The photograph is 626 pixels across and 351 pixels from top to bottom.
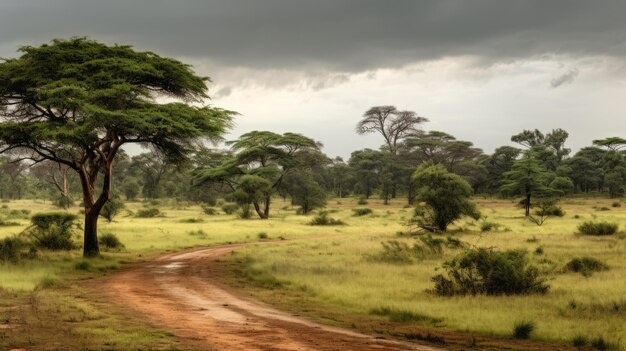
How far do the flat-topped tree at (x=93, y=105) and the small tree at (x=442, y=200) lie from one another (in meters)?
16.8

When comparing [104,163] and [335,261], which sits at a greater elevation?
[104,163]

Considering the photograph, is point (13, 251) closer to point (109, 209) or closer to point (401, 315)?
point (401, 315)

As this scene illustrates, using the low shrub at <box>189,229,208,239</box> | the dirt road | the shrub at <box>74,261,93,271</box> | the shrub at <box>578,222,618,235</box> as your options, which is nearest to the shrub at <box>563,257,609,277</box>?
the dirt road

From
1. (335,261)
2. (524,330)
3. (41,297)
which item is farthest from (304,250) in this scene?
(524,330)

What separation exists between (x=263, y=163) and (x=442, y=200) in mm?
25432

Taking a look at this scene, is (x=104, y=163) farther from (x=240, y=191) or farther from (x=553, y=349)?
(x=240, y=191)

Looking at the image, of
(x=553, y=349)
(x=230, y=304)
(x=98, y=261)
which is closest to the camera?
(x=553, y=349)

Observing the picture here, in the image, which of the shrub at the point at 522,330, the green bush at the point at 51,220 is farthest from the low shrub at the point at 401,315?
the green bush at the point at 51,220

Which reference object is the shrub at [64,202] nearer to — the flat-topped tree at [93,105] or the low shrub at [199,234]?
the low shrub at [199,234]

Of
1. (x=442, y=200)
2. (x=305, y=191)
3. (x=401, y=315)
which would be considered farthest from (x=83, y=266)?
(x=305, y=191)

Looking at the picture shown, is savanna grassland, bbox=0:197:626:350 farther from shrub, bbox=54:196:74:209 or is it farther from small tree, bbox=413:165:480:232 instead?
shrub, bbox=54:196:74:209

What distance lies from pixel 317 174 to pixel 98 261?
78.3 metres

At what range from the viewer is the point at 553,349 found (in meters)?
9.23

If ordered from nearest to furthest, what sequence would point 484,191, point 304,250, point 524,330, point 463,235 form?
point 524,330
point 304,250
point 463,235
point 484,191
